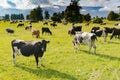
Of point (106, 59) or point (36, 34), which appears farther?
point (36, 34)

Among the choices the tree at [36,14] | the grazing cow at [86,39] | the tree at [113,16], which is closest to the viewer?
the grazing cow at [86,39]

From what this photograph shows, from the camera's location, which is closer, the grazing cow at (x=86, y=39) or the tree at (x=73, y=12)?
the grazing cow at (x=86, y=39)

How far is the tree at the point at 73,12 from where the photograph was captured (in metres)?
93.0

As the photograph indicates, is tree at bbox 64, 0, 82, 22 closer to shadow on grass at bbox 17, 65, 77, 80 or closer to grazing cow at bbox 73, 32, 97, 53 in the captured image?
grazing cow at bbox 73, 32, 97, 53

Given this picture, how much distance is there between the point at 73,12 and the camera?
92.8 m

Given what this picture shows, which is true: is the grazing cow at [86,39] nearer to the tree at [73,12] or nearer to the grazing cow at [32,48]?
the grazing cow at [32,48]

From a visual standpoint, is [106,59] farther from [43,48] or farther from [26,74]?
[26,74]

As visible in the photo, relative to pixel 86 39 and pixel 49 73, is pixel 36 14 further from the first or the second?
pixel 49 73

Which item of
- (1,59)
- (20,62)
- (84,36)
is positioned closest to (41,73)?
(20,62)

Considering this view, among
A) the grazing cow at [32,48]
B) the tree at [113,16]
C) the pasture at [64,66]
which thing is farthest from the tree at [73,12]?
the grazing cow at [32,48]

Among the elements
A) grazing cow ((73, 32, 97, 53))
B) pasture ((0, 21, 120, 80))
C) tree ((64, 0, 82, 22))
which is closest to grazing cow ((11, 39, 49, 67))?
pasture ((0, 21, 120, 80))

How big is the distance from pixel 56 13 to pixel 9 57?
117m

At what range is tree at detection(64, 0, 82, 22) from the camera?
305 ft

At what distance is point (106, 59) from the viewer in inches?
825
